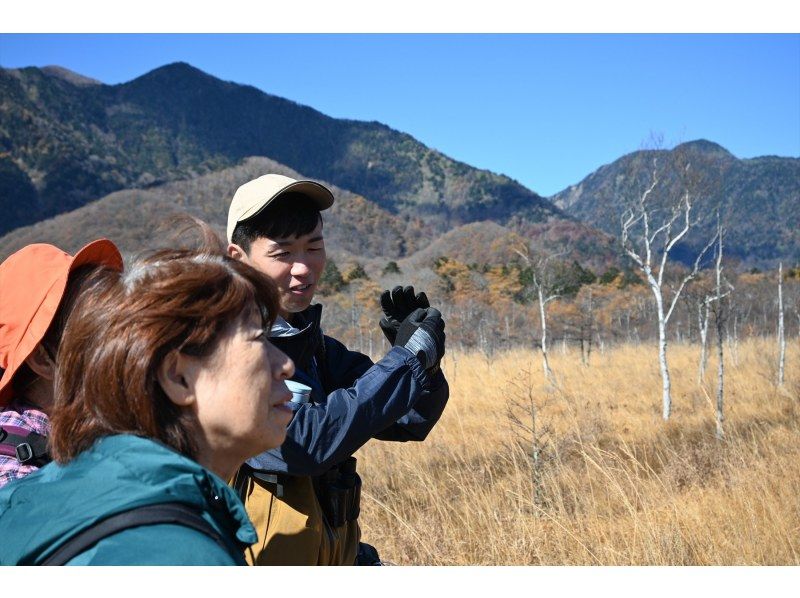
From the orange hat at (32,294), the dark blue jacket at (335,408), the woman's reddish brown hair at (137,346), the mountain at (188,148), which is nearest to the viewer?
the woman's reddish brown hair at (137,346)

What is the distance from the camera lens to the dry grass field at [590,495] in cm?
328

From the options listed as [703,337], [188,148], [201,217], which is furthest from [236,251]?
[188,148]

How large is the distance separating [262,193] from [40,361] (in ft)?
2.10

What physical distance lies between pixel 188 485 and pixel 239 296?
0.30 metres

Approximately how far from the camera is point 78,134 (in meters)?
87.4

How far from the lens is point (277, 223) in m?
1.79

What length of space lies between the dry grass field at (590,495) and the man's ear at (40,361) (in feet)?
7.44

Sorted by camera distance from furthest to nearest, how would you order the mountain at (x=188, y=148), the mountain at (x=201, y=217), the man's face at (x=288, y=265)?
the mountain at (x=188, y=148), the mountain at (x=201, y=217), the man's face at (x=288, y=265)

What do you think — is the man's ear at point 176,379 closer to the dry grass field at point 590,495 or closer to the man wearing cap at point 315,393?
the man wearing cap at point 315,393

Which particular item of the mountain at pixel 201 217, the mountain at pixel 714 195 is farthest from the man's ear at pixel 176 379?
the mountain at pixel 201 217

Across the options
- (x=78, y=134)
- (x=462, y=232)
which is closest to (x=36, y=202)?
(x=78, y=134)

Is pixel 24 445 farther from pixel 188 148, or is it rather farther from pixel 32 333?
pixel 188 148

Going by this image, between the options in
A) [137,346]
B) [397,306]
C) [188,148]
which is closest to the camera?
[137,346]
